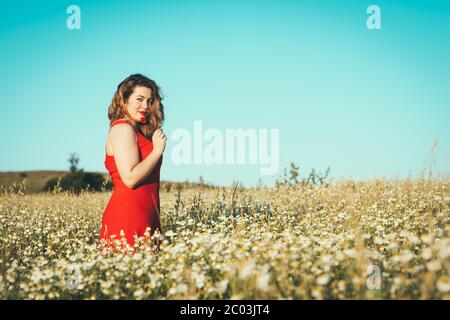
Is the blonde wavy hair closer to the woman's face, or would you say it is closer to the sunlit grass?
the woman's face

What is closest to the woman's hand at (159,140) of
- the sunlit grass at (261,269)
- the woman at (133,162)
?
the woman at (133,162)

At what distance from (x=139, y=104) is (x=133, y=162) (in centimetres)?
86

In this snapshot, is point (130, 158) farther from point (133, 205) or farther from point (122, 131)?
point (133, 205)

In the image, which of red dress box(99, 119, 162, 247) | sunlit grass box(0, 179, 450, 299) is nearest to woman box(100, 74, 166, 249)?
red dress box(99, 119, 162, 247)

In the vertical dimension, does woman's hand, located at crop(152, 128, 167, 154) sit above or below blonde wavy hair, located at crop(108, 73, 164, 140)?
below

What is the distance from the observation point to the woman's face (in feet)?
17.1

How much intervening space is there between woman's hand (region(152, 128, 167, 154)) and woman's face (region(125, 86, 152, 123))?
371mm

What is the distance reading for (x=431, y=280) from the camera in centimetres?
284

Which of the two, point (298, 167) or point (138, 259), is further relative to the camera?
point (298, 167)

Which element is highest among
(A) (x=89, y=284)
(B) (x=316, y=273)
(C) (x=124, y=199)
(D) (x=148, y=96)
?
(D) (x=148, y=96)
